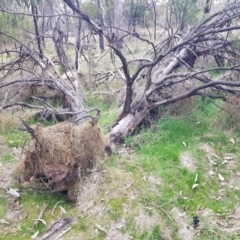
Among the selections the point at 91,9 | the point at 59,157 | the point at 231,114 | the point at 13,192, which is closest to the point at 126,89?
the point at 231,114

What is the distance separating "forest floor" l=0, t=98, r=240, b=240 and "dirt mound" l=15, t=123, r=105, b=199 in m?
0.14

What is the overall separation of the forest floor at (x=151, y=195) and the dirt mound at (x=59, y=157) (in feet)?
0.47

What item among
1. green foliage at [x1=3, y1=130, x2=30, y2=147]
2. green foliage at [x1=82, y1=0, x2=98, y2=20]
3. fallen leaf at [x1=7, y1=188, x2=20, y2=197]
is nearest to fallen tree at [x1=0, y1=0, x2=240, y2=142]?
green foliage at [x1=3, y1=130, x2=30, y2=147]

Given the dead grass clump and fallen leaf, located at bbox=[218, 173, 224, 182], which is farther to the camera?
the dead grass clump

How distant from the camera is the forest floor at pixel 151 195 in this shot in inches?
155

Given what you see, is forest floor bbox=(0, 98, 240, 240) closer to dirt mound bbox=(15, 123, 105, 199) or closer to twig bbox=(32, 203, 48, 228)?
twig bbox=(32, 203, 48, 228)

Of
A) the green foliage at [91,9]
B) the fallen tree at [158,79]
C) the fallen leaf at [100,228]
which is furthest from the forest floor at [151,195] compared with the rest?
the green foliage at [91,9]

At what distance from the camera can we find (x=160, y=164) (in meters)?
5.06

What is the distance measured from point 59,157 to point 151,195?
1.28 metres

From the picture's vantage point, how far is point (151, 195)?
442 cm

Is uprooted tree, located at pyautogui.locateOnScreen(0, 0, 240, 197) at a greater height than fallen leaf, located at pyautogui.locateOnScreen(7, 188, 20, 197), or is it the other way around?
uprooted tree, located at pyautogui.locateOnScreen(0, 0, 240, 197)

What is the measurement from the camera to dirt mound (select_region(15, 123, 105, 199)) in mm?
4602

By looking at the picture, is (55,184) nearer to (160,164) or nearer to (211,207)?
(160,164)

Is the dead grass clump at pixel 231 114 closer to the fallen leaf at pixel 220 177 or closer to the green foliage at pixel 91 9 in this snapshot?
the fallen leaf at pixel 220 177
